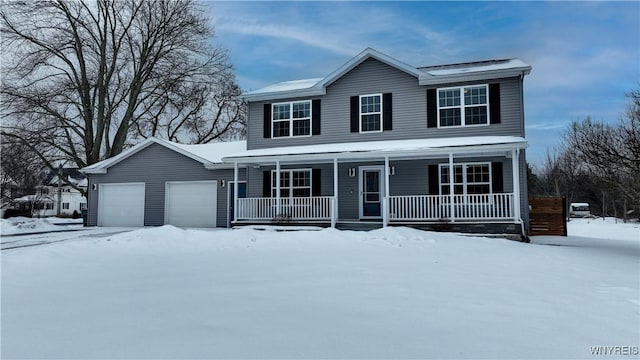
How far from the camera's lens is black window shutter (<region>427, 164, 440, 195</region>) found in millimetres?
13516

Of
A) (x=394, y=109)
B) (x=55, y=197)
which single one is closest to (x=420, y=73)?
(x=394, y=109)

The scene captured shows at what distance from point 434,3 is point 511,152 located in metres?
6.19

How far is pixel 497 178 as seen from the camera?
1290 centimetres

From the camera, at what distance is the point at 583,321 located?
406 cm

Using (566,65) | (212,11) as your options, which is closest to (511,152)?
(566,65)

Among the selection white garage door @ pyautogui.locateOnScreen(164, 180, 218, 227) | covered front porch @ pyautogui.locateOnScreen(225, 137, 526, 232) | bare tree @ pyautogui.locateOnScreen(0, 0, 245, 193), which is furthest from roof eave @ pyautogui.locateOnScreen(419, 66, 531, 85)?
bare tree @ pyautogui.locateOnScreen(0, 0, 245, 193)

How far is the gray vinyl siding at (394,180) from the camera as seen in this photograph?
12922 millimetres

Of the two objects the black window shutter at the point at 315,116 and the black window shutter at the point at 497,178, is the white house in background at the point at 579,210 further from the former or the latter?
the black window shutter at the point at 315,116

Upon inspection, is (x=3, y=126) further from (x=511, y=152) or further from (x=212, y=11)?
(x=511, y=152)

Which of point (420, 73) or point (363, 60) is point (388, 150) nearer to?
point (420, 73)

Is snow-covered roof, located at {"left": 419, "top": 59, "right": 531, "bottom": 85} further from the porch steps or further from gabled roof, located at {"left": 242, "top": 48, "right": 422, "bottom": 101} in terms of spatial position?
the porch steps

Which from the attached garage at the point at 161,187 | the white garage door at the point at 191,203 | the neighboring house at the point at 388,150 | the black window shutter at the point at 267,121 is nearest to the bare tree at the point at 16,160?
the attached garage at the point at 161,187

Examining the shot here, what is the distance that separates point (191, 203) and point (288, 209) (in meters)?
5.70

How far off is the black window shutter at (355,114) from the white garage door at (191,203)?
6.43m
